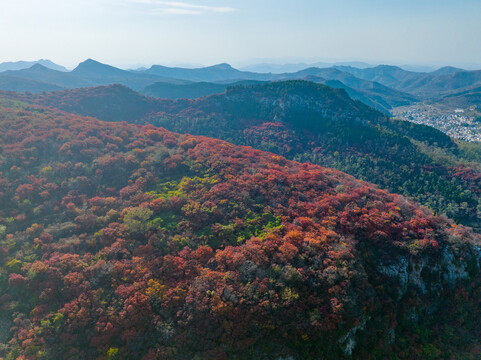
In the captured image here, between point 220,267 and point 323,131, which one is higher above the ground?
point 323,131

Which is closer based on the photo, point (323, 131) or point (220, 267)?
point (220, 267)

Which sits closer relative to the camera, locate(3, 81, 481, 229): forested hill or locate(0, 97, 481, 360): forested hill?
locate(0, 97, 481, 360): forested hill

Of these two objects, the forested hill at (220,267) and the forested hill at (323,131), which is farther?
the forested hill at (323,131)

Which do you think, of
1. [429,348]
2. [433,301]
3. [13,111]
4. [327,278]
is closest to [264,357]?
[327,278]
